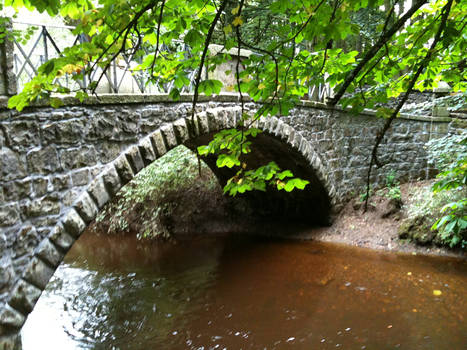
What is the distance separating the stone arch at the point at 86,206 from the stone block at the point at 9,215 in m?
0.26

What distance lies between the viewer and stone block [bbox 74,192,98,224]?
3.01 m

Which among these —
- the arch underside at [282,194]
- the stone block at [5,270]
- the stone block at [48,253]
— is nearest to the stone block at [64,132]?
the stone block at [48,253]

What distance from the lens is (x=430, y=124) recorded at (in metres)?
7.59

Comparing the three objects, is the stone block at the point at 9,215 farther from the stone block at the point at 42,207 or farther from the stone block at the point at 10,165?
the stone block at the point at 10,165

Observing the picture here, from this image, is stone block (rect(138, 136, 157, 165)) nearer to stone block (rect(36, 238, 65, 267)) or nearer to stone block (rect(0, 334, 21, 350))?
stone block (rect(36, 238, 65, 267))

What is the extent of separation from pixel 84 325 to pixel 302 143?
3889mm

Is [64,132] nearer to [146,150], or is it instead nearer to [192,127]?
[146,150]

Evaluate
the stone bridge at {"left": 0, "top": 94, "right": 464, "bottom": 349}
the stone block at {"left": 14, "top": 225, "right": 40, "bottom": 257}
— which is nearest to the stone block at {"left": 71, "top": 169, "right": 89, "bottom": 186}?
the stone bridge at {"left": 0, "top": 94, "right": 464, "bottom": 349}

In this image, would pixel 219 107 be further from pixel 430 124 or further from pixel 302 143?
pixel 430 124

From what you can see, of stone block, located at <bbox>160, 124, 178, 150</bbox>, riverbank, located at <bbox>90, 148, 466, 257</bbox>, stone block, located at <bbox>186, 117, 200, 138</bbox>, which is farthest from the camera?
riverbank, located at <bbox>90, 148, 466, 257</bbox>

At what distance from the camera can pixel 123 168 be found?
3.31 meters

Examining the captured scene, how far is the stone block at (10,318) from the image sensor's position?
2.57 m

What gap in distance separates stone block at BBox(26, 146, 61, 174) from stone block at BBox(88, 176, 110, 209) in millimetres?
314

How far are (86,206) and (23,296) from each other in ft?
2.56
